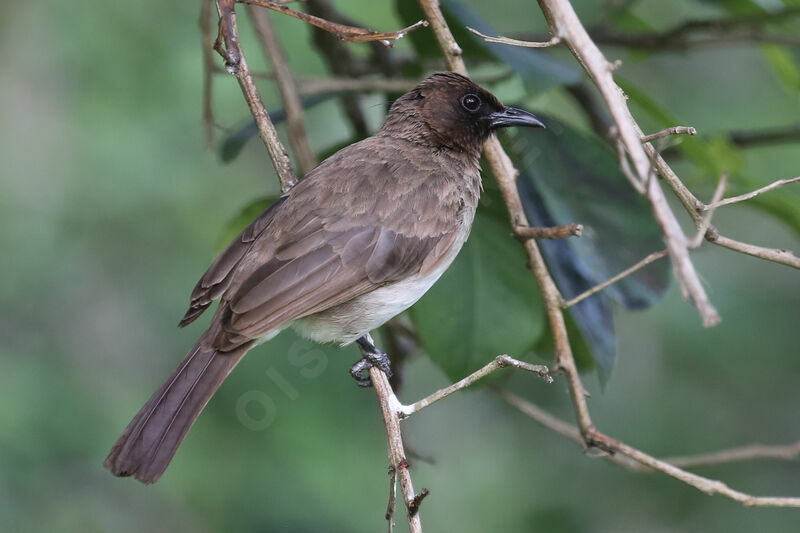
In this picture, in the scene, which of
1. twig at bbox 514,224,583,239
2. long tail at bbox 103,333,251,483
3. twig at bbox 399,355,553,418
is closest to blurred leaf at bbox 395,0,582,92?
twig at bbox 514,224,583,239

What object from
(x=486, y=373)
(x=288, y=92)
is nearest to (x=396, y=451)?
(x=486, y=373)

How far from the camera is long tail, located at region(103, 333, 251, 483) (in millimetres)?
2840

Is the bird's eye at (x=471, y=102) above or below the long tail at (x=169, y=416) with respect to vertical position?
above

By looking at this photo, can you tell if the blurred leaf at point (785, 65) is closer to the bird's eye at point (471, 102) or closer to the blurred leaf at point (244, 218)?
the bird's eye at point (471, 102)

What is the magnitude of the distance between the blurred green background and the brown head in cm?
85

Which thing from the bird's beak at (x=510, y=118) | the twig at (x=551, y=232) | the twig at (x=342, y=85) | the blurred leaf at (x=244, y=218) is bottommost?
the twig at (x=551, y=232)

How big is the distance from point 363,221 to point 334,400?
155 centimetres

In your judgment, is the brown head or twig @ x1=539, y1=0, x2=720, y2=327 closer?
twig @ x1=539, y1=0, x2=720, y2=327

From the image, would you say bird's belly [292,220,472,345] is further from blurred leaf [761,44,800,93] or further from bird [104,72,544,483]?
blurred leaf [761,44,800,93]

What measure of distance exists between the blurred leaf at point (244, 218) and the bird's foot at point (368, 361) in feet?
1.99

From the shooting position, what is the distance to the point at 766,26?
424 cm

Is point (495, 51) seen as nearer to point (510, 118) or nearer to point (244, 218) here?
point (510, 118)

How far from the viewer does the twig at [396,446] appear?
7.65 feet

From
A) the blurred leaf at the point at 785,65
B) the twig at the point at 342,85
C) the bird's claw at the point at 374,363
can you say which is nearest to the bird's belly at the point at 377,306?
the bird's claw at the point at 374,363
